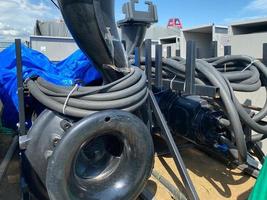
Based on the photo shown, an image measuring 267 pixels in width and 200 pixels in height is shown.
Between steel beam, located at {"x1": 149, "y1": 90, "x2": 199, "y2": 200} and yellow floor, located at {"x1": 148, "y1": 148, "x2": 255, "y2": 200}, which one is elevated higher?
steel beam, located at {"x1": 149, "y1": 90, "x2": 199, "y2": 200}

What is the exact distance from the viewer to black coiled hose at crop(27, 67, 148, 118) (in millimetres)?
2008

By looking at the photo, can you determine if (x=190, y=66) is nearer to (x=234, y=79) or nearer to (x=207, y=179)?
(x=234, y=79)

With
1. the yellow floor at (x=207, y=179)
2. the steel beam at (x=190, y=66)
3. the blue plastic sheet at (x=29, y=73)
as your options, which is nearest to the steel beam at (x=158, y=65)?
the steel beam at (x=190, y=66)

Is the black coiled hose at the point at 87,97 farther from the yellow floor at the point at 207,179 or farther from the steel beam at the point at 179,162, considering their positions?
the yellow floor at the point at 207,179

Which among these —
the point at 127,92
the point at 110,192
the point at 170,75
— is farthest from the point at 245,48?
the point at 110,192

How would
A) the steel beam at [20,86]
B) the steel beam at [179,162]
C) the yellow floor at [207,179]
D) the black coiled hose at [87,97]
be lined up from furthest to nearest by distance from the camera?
the yellow floor at [207,179] → the steel beam at [179,162] → the steel beam at [20,86] → the black coiled hose at [87,97]

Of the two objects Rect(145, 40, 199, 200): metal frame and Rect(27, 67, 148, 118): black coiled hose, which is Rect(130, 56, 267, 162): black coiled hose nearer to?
Rect(145, 40, 199, 200): metal frame

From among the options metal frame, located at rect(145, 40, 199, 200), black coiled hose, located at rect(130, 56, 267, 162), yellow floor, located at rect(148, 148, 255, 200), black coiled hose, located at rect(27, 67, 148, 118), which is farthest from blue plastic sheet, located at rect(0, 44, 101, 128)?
yellow floor, located at rect(148, 148, 255, 200)

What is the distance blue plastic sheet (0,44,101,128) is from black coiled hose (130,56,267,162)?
686 mm

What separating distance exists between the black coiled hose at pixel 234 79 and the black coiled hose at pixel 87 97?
0.56 metres

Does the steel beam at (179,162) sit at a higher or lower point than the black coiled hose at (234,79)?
lower

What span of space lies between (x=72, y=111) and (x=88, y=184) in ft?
1.64

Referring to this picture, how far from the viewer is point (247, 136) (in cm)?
275

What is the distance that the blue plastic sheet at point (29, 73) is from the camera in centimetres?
257
